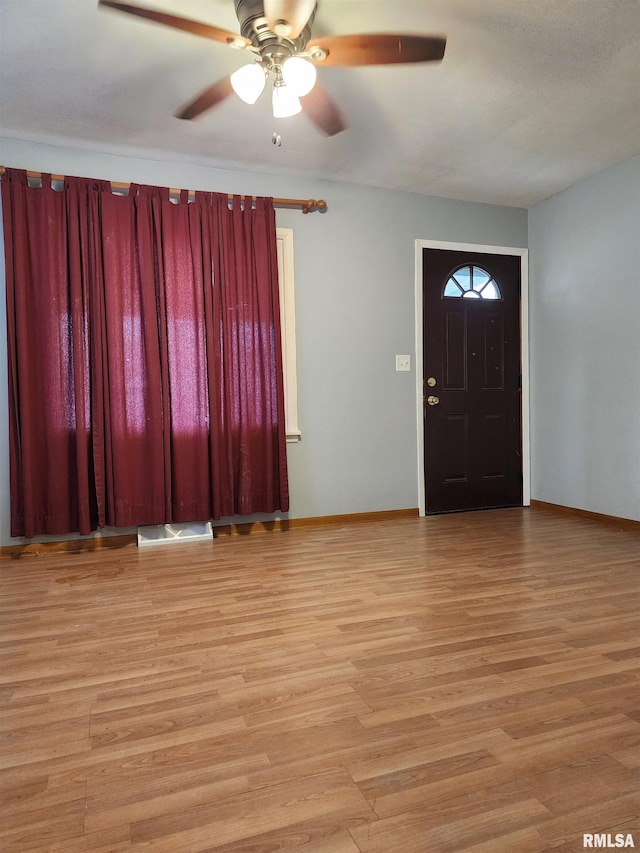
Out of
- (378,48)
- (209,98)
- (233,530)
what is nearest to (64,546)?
(233,530)

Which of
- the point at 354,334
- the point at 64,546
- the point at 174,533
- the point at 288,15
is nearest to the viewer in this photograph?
the point at 288,15

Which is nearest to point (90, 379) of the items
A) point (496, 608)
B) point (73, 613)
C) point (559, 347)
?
point (73, 613)

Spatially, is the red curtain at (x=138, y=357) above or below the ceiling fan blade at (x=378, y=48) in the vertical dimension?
below

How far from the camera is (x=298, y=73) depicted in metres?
2.12

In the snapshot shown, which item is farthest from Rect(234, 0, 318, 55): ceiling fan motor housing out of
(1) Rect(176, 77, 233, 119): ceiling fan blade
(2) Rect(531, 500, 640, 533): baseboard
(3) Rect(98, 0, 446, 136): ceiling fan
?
(2) Rect(531, 500, 640, 533): baseboard

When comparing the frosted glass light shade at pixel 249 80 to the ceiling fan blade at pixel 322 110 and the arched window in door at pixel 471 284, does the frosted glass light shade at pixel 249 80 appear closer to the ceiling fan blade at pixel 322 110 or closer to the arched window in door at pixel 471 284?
the ceiling fan blade at pixel 322 110

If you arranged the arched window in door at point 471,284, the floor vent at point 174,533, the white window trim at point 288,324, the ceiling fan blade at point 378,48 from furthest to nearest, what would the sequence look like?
1. the arched window in door at point 471,284
2. the white window trim at point 288,324
3. the floor vent at point 174,533
4. the ceiling fan blade at point 378,48

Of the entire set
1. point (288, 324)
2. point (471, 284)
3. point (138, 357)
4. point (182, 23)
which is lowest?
point (138, 357)

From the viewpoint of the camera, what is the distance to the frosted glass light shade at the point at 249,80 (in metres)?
2.20

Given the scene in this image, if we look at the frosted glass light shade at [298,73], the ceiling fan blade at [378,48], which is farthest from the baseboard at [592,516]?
the frosted glass light shade at [298,73]

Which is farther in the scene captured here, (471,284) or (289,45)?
(471,284)

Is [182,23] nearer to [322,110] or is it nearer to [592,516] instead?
[322,110]

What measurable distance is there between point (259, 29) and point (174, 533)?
2880 millimetres

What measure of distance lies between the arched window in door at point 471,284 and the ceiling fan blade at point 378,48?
245 centimetres
